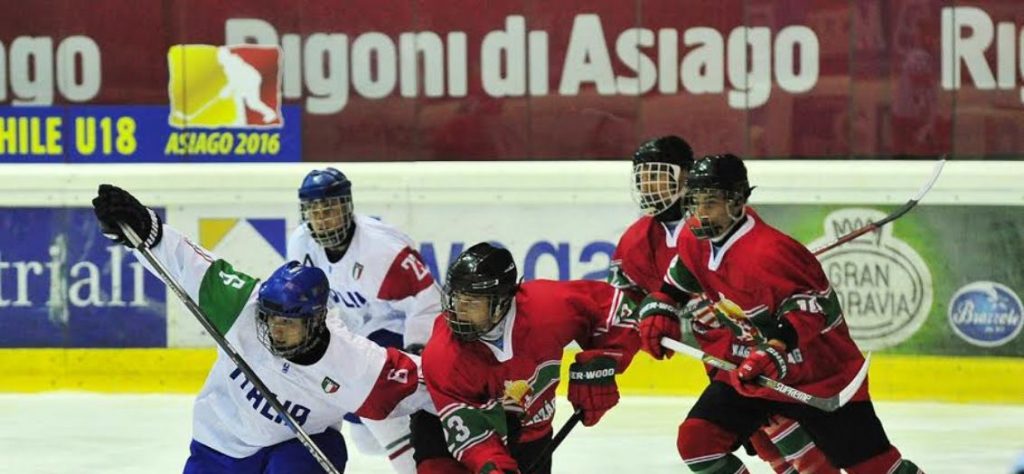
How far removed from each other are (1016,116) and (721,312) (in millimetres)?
3226

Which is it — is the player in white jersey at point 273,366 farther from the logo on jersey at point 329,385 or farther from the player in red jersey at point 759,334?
the player in red jersey at point 759,334

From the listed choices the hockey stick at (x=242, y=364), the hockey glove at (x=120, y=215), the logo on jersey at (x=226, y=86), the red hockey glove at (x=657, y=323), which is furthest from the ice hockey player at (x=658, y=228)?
the logo on jersey at (x=226, y=86)

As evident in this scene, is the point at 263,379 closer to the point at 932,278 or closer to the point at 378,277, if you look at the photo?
the point at 378,277

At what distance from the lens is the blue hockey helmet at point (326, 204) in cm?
523

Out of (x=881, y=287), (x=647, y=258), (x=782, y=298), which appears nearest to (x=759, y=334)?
(x=782, y=298)

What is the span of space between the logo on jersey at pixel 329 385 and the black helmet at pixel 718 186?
2.98ft

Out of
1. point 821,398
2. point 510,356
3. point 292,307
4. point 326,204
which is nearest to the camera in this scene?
point 292,307

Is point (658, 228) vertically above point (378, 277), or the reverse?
point (658, 228)

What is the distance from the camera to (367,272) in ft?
17.9

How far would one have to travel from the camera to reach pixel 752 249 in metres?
4.47

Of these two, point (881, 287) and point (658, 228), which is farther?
point (881, 287)

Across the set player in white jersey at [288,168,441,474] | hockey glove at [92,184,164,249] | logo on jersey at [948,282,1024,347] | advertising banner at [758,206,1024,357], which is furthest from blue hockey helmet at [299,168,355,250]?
logo on jersey at [948,282,1024,347]

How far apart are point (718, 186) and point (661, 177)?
543mm

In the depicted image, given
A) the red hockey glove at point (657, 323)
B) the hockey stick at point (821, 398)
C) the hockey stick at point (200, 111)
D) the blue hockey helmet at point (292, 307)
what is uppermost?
the hockey stick at point (200, 111)
